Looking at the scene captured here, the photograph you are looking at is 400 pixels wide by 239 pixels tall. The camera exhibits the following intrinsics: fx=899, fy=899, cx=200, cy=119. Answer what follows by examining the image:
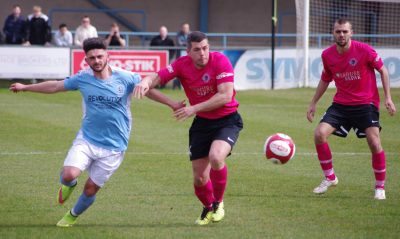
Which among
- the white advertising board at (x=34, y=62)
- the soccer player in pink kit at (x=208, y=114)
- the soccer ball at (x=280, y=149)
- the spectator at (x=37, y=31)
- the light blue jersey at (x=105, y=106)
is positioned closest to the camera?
the light blue jersey at (x=105, y=106)

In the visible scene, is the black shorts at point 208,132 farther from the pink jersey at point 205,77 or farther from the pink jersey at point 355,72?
the pink jersey at point 355,72

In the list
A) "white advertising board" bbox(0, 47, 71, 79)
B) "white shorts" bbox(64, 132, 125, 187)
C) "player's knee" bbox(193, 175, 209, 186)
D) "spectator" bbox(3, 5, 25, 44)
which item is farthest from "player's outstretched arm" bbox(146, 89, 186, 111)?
"spectator" bbox(3, 5, 25, 44)

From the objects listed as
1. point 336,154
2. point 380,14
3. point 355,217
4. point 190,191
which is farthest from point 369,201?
point 380,14

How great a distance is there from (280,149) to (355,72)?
1.89m

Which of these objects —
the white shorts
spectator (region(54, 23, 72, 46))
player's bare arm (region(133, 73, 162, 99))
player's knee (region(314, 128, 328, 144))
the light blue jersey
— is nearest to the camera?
player's bare arm (region(133, 73, 162, 99))

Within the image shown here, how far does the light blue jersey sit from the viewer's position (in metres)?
8.67

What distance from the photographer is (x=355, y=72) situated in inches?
427

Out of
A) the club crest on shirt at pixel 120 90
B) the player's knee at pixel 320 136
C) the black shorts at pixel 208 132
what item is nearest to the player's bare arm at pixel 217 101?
the black shorts at pixel 208 132

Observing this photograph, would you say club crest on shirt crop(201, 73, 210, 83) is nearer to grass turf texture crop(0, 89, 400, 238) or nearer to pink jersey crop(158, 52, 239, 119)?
pink jersey crop(158, 52, 239, 119)

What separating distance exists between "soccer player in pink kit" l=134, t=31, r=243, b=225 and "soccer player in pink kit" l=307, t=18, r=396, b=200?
2.13m

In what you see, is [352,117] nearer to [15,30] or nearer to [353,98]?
[353,98]

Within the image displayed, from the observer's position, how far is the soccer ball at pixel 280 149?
374 inches

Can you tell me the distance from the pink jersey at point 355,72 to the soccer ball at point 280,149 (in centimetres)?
164

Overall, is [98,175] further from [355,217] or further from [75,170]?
[355,217]
